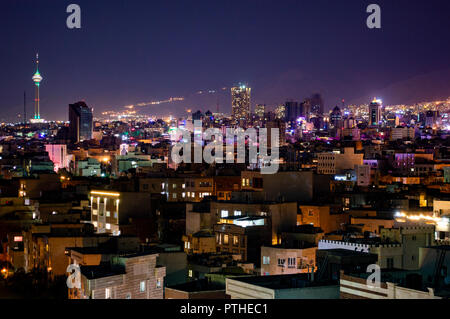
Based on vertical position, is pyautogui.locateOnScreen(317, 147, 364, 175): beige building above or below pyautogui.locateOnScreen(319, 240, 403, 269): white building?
above

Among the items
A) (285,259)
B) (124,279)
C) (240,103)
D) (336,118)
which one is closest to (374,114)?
(336,118)

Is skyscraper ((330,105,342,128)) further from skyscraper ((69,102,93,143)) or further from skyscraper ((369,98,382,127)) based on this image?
skyscraper ((69,102,93,143))

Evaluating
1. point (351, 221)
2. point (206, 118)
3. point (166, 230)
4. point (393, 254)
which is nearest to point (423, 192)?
point (351, 221)

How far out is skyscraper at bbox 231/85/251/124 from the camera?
4673 inches

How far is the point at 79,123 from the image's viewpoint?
116875mm

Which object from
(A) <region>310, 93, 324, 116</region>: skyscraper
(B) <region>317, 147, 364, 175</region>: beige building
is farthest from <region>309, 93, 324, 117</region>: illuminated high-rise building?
(B) <region>317, 147, 364, 175</region>: beige building

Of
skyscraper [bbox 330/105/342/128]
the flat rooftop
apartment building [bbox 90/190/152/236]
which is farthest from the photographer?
skyscraper [bbox 330/105/342/128]

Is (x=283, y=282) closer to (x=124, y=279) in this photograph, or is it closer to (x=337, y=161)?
(x=124, y=279)

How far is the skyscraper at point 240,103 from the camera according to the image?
119 m

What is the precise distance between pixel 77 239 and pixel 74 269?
13.8ft

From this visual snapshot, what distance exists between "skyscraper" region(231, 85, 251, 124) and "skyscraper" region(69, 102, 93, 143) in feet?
68.9
